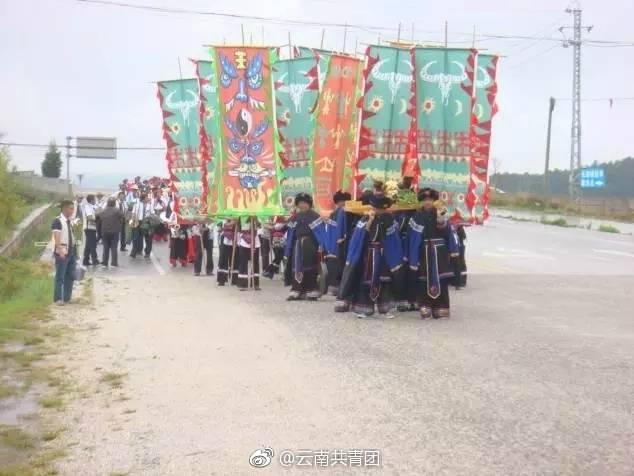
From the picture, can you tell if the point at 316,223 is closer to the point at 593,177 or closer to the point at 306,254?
the point at 306,254

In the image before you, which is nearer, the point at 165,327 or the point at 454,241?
the point at 165,327

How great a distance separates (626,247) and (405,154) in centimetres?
1649

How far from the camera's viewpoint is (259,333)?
10.7m

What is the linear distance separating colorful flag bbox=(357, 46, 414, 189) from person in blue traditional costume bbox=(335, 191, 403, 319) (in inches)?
96.4

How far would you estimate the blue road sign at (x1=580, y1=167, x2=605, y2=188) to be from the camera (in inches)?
2330

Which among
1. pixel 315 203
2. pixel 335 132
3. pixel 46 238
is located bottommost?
pixel 46 238

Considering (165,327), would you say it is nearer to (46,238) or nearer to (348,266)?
(348,266)

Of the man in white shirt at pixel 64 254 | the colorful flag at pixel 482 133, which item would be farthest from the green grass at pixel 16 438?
the colorful flag at pixel 482 133

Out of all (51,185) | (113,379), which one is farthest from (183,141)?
(51,185)

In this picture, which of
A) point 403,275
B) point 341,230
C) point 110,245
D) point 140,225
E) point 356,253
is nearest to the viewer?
point 356,253

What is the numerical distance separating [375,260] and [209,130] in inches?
230

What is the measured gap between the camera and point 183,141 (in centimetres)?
1927

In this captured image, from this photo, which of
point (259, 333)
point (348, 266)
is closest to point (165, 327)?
point (259, 333)

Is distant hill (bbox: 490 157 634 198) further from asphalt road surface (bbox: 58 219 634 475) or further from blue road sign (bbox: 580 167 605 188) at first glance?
asphalt road surface (bbox: 58 219 634 475)
